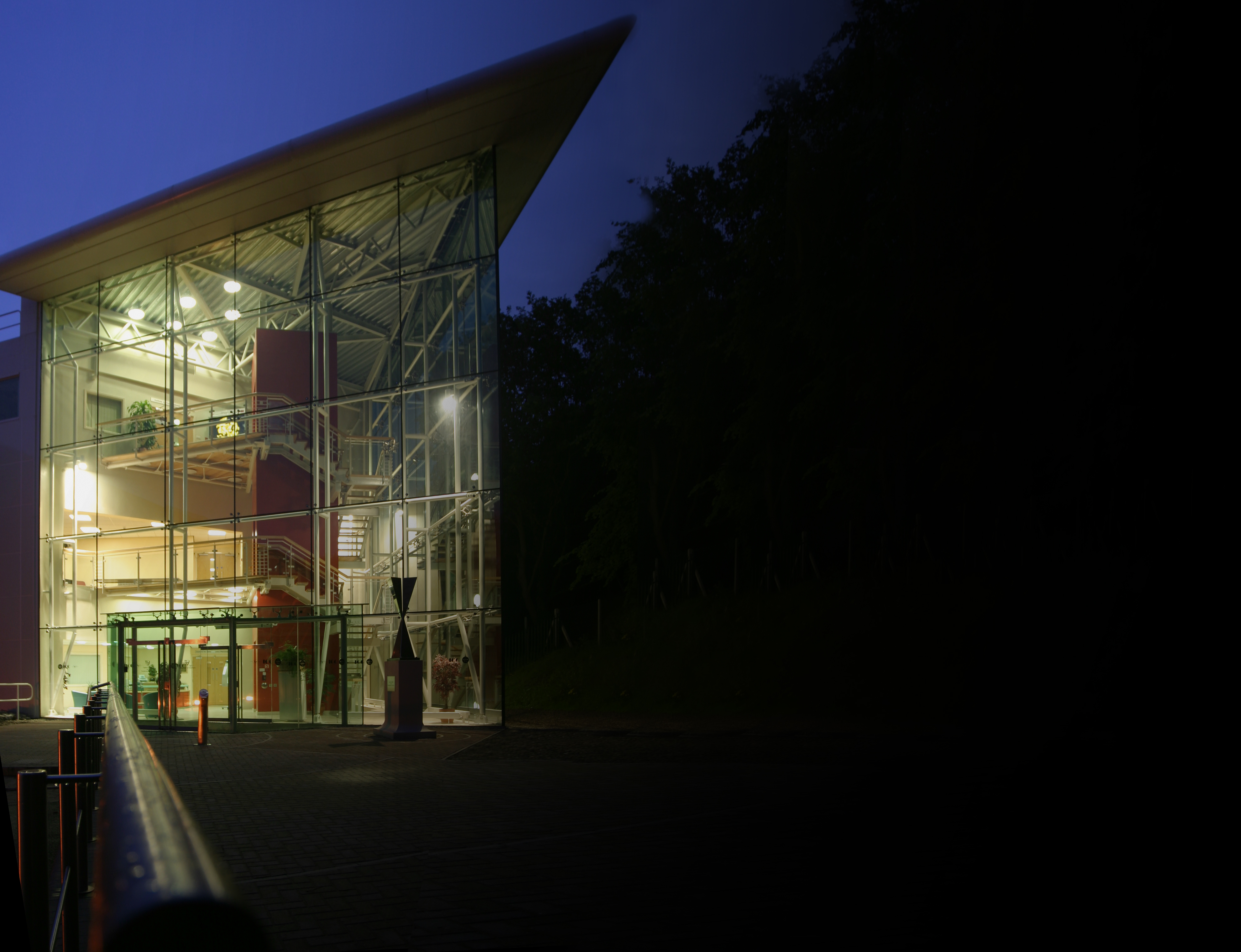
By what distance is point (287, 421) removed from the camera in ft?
82.9

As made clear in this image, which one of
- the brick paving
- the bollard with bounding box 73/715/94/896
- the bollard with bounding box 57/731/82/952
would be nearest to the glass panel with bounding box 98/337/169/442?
the brick paving

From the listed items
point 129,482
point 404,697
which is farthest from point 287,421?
point 404,697

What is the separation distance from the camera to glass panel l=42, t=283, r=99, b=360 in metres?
28.8

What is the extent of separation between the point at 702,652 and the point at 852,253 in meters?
13.0

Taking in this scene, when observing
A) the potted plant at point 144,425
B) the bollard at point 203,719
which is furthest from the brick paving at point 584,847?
the potted plant at point 144,425

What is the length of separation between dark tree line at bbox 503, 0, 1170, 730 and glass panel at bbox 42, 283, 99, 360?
18.0 meters

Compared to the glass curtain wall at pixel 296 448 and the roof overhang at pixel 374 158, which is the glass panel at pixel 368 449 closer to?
the glass curtain wall at pixel 296 448

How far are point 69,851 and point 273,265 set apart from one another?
78.2 ft

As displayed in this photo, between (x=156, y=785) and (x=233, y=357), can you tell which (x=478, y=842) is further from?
(x=233, y=357)

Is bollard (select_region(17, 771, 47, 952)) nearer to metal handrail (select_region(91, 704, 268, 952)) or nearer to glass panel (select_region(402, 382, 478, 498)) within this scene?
metal handrail (select_region(91, 704, 268, 952))

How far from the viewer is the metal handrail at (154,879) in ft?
2.28

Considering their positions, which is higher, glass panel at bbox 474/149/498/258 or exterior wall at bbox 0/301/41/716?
glass panel at bbox 474/149/498/258

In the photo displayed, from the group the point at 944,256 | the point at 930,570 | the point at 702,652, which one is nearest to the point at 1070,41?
the point at 944,256

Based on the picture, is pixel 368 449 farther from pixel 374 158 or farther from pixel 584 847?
pixel 584 847
